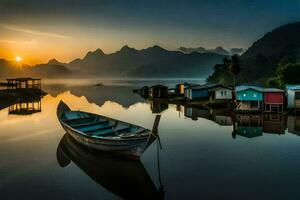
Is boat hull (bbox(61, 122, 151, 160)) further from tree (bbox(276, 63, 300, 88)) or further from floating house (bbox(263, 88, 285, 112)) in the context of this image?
tree (bbox(276, 63, 300, 88))

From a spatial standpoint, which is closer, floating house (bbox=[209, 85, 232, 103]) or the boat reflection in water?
the boat reflection in water

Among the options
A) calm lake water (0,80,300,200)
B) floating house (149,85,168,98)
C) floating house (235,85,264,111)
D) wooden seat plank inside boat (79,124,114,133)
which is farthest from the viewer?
floating house (149,85,168,98)

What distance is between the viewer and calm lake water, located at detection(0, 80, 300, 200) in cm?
1869

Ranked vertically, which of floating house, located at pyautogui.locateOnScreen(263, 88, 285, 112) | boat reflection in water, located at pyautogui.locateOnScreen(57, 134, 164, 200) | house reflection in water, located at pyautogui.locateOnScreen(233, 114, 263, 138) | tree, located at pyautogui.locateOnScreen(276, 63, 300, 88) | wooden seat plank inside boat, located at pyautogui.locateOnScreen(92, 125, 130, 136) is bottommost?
boat reflection in water, located at pyautogui.locateOnScreen(57, 134, 164, 200)

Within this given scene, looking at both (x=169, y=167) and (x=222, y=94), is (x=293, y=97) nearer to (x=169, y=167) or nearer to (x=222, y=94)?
(x=222, y=94)

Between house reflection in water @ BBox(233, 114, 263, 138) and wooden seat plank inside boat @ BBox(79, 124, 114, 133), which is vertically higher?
wooden seat plank inside boat @ BBox(79, 124, 114, 133)

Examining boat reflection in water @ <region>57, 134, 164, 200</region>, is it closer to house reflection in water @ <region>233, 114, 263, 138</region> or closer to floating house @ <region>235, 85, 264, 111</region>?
house reflection in water @ <region>233, 114, 263, 138</region>

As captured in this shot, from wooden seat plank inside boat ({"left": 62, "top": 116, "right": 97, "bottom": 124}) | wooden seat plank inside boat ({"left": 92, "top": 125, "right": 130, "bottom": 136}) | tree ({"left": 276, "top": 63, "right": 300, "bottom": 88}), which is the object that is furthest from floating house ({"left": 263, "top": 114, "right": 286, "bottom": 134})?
tree ({"left": 276, "top": 63, "right": 300, "bottom": 88})

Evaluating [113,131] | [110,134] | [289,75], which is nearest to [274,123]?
[113,131]

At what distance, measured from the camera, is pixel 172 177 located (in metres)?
20.9

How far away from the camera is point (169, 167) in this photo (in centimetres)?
2308

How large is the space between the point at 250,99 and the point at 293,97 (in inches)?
289

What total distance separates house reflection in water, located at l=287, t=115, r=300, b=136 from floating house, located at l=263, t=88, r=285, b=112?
3626 millimetres

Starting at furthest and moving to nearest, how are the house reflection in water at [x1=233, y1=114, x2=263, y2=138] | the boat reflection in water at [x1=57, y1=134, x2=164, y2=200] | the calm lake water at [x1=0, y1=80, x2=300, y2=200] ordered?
the house reflection in water at [x1=233, y1=114, x2=263, y2=138] → the boat reflection in water at [x1=57, y1=134, x2=164, y2=200] → the calm lake water at [x1=0, y1=80, x2=300, y2=200]
